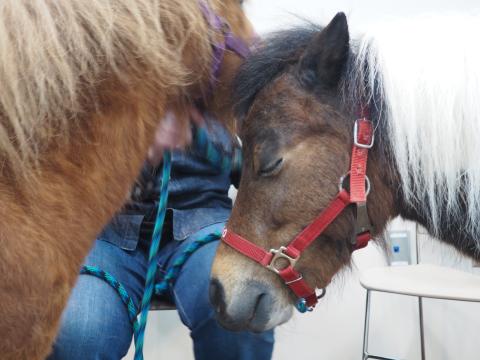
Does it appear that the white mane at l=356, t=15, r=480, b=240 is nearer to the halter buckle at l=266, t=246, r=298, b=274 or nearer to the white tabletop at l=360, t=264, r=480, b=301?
the halter buckle at l=266, t=246, r=298, b=274

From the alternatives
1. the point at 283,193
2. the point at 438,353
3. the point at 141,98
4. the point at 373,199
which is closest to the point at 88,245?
the point at 141,98

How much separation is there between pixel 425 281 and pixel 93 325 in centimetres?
88

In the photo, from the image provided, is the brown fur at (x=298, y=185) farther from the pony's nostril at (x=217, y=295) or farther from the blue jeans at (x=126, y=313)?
the blue jeans at (x=126, y=313)

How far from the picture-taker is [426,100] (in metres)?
0.66

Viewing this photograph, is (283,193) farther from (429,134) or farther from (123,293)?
(123,293)

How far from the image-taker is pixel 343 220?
68cm

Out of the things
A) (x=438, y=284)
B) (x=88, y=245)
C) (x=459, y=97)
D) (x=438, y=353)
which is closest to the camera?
(x=88, y=245)

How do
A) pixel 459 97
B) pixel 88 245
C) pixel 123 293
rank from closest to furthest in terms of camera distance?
pixel 88 245, pixel 459 97, pixel 123 293

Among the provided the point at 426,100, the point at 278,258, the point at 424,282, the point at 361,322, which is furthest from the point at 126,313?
the point at 361,322

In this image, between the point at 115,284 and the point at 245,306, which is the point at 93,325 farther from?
the point at 245,306

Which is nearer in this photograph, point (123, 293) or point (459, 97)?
point (459, 97)

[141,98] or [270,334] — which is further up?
[141,98]

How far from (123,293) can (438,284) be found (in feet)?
2.69

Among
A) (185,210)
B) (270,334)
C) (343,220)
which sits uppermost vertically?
(343,220)
